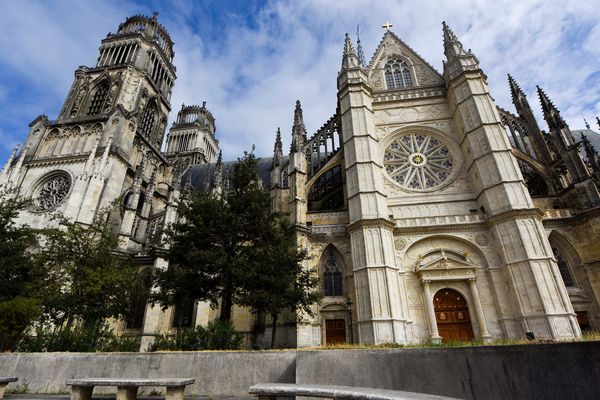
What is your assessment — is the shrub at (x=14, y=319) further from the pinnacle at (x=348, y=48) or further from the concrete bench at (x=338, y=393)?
the pinnacle at (x=348, y=48)

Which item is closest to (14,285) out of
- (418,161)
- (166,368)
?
(166,368)

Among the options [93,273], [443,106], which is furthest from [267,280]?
[443,106]

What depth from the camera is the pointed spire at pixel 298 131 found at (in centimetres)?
2138

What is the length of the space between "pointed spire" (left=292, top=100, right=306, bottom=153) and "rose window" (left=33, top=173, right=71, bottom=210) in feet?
65.4

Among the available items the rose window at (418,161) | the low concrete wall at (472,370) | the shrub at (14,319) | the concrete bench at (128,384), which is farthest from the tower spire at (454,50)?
the shrub at (14,319)

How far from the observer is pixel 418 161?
70.1 ft

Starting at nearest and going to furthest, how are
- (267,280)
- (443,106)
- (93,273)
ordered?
1. (267,280)
2. (93,273)
3. (443,106)

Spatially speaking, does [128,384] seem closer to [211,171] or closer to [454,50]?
[454,50]

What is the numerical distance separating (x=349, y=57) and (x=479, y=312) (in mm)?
20024

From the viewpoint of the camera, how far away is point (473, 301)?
15836 millimetres

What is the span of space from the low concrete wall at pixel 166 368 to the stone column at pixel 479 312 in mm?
13251

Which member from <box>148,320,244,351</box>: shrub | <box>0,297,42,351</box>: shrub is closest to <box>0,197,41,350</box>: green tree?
<box>0,297,42,351</box>: shrub

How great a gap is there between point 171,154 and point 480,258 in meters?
47.1

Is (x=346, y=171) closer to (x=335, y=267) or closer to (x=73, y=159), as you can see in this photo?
(x=335, y=267)
